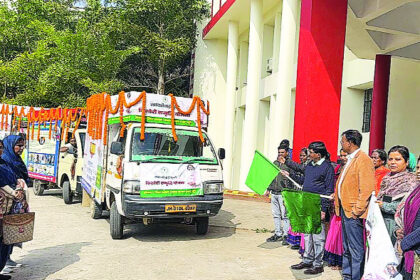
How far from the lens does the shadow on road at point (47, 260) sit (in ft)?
17.6

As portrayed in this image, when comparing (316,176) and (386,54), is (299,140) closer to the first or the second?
(316,176)

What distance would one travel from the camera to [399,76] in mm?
12320

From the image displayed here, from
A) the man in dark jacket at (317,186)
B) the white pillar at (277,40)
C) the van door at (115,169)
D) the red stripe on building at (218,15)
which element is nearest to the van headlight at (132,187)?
the van door at (115,169)

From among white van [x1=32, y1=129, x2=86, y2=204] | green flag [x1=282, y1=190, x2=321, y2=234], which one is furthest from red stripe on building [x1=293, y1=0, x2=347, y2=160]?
white van [x1=32, y1=129, x2=86, y2=204]

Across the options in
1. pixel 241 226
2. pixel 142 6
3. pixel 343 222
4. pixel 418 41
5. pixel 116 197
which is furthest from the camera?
pixel 142 6

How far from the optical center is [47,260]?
5.98 meters

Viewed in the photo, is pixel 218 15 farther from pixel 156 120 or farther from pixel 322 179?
pixel 322 179

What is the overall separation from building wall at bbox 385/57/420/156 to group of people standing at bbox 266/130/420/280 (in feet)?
18.7

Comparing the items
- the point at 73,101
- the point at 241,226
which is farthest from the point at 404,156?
the point at 73,101

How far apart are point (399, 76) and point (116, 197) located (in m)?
9.21

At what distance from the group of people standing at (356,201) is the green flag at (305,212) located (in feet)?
0.59

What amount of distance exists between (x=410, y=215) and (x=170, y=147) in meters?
4.73

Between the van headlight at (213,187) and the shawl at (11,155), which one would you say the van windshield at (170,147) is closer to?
the van headlight at (213,187)

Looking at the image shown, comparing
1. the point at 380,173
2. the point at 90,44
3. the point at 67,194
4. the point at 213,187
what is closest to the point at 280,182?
the point at 213,187
